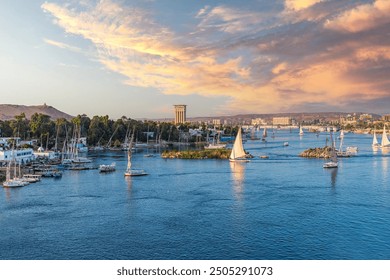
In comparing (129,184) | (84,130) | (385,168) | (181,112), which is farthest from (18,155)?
(181,112)

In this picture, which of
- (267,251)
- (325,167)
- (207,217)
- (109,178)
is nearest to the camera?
(267,251)

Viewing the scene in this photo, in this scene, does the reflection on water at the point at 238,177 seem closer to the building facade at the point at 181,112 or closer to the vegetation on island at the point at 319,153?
the vegetation on island at the point at 319,153

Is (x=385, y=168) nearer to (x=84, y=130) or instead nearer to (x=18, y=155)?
(x=18, y=155)

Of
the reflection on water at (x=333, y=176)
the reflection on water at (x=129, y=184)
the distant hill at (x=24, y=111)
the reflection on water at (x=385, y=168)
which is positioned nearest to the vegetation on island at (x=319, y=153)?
the reflection on water at (x=385, y=168)

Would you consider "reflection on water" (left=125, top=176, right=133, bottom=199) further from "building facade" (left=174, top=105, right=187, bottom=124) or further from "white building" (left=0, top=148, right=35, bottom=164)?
"building facade" (left=174, top=105, right=187, bottom=124)

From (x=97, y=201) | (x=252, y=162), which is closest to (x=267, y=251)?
(x=97, y=201)
